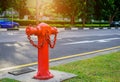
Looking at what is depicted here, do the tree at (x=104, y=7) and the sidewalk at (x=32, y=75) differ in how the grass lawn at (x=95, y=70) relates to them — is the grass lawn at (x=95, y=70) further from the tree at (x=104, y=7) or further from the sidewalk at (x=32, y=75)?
the tree at (x=104, y=7)

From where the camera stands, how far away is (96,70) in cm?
674

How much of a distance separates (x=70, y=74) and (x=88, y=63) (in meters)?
1.70

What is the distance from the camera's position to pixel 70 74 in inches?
242

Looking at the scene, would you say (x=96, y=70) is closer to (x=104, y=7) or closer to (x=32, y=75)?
(x=32, y=75)

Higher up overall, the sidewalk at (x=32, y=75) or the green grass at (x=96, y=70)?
the sidewalk at (x=32, y=75)

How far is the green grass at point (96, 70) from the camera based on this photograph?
19.2ft

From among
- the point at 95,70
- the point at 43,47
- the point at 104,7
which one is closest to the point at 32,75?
the point at 43,47

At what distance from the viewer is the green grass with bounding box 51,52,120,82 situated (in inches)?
231

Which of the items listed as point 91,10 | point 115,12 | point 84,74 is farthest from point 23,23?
point 84,74

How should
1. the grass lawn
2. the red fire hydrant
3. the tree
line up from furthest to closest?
the tree < the grass lawn < the red fire hydrant

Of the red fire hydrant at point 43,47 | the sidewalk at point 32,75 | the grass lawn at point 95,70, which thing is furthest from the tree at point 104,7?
the red fire hydrant at point 43,47

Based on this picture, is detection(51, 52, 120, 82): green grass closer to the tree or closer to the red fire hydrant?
the red fire hydrant

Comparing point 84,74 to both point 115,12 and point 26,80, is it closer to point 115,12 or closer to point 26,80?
point 26,80

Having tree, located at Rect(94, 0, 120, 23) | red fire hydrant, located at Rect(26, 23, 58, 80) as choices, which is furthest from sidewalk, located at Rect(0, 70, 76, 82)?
tree, located at Rect(94, 0, 120, 23)
